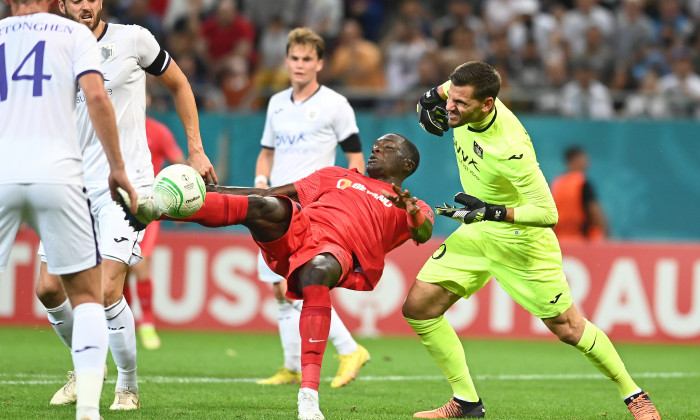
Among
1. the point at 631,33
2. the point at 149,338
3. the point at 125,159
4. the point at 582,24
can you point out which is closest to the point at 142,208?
the point at 125,159

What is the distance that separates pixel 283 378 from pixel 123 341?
2.29 meters

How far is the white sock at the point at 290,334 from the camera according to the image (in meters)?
8.35

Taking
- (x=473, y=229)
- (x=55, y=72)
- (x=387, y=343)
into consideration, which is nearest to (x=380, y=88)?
(x=387, y=343)

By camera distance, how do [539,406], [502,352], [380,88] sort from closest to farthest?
[539,406] → [502,352] → [380,88]

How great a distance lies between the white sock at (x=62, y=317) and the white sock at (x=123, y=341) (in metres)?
0.33

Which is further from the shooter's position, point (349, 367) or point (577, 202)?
point (577, 202)

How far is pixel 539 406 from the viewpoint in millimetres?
7238

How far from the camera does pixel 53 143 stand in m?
4.93

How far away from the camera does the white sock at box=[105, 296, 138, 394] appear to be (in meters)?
6.23

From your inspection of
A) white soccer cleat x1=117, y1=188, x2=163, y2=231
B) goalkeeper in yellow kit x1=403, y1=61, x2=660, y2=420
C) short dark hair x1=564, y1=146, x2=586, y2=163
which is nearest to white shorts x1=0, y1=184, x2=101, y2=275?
white soccer cleat x1=117, y1=188, x2=163, y2=231

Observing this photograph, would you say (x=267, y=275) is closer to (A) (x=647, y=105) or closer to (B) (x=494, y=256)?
(B) (x=494, y=256)

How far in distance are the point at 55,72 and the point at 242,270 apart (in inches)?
307

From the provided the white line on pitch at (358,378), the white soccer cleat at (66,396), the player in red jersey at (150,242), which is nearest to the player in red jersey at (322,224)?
the white soccer cleat at (66,396)

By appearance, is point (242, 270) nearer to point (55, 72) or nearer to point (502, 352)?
point (502, 352)
